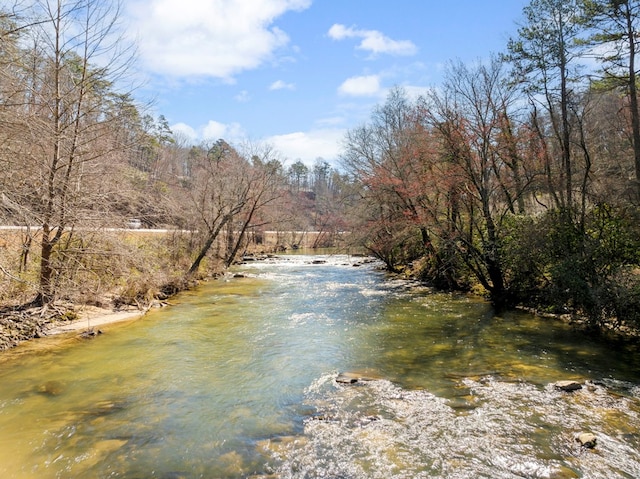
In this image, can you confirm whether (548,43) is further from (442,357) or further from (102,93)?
(102,93)

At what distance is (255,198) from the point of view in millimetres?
25953

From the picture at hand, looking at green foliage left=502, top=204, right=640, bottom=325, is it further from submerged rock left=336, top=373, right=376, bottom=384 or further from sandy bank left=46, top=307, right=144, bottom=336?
sandy bank left=46, top=307, right=144, bottom=336

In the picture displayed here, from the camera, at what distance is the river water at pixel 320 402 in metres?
4.96

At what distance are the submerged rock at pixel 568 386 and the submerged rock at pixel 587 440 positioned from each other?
1699 millimetres

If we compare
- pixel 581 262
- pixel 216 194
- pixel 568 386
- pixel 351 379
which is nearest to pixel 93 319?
pixel 351 379

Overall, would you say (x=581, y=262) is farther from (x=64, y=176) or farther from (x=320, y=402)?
(x=64, y=176)

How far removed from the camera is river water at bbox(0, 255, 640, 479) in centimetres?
496

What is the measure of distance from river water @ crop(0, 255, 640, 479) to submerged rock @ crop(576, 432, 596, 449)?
0.06 metres

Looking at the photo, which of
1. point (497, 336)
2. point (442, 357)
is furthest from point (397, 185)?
point (442, 357)

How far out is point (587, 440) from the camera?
5184mm

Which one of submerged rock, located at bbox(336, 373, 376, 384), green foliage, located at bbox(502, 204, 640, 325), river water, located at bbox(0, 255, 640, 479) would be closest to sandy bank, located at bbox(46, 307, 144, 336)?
river water, located at bbox(0, 255, 640, 479)

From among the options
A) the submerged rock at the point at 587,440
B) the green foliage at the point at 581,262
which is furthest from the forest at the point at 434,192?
the submerged rock at the point at 587,440

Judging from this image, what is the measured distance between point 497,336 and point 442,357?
2.50m

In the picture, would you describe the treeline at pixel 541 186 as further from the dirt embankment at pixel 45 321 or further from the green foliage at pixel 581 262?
the dirt embankment at pixel 45 321
